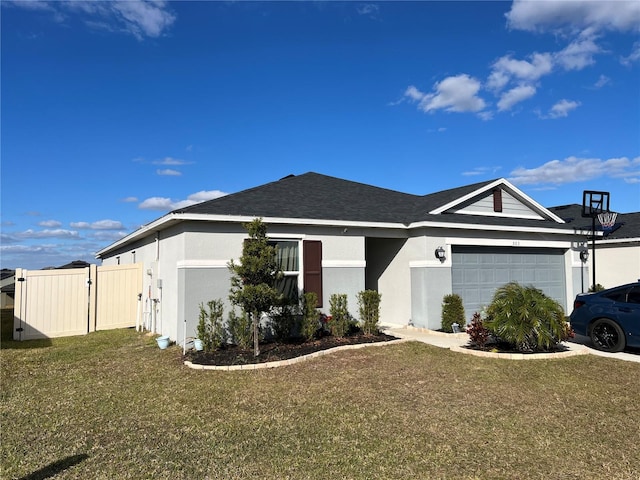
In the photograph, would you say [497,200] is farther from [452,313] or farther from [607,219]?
[452,313]

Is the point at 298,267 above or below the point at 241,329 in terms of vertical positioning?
above

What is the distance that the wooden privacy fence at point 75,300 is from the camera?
11070 mm

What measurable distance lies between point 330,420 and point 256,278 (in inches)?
142

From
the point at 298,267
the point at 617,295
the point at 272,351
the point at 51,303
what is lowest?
the point at 272,351

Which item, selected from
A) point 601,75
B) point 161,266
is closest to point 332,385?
point 161,266

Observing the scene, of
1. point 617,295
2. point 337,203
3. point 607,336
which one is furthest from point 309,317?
point 617,295

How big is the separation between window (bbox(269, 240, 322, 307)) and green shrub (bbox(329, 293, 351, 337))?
55 centimetres

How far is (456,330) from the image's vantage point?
10367mm

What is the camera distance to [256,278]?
7.74m

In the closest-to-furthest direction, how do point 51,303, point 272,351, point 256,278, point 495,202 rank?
point 256,278 < point 272,351 < point 51,303 < point 495,202

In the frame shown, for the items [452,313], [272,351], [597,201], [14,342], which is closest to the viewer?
[272,351]

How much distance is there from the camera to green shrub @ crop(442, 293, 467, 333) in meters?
10.7

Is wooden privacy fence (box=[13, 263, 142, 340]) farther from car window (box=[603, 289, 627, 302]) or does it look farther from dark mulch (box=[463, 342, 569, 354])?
car window (box=[603, 289, 627, 302])

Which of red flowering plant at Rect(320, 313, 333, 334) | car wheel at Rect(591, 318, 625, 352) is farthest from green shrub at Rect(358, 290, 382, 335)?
car wheel at Rect(591, 318, 625, 352)
